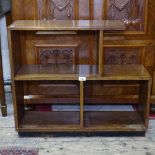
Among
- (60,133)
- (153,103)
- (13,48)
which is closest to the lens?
(13,48)

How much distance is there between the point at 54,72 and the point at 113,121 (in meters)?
0.52

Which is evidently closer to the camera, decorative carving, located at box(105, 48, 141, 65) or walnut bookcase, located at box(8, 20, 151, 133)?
walnut bookcase, located at box(8, 20, 151, 133)

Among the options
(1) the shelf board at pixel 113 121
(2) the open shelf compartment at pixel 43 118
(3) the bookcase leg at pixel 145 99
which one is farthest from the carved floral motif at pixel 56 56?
(3) the bookcase leg at pixel 145 99

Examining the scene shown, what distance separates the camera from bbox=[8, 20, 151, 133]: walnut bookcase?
163cm

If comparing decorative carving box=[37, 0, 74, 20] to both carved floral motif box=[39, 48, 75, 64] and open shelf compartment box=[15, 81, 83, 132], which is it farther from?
open shelf compartment box=[15, 81, 83, 132]

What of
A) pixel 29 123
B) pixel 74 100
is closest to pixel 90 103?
pixel 74 100

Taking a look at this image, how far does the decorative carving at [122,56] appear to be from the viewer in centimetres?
193

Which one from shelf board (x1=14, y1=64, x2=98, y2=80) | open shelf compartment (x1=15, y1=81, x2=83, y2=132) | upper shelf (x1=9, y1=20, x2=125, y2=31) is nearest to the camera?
upper shelf (x1=9, y1=20, x2=125, y2=31)

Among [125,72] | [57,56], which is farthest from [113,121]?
[57,56]

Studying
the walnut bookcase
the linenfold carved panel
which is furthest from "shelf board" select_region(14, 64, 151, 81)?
the linenfold carved panel

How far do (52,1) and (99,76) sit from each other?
1.96 ft

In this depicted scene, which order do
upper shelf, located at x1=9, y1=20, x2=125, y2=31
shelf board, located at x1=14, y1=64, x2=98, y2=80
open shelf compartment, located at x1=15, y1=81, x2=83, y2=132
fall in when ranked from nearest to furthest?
upper shelf, located at x1=9, y1=20, x2=125, y2=31 < shelf board, located at x1=14, y1=64, x2=98, y2=80 < open shelf compartment, located at x1=15, y1=81, x2=83, y2=132

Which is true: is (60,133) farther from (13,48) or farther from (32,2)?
(32,2)

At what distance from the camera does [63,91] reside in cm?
205
